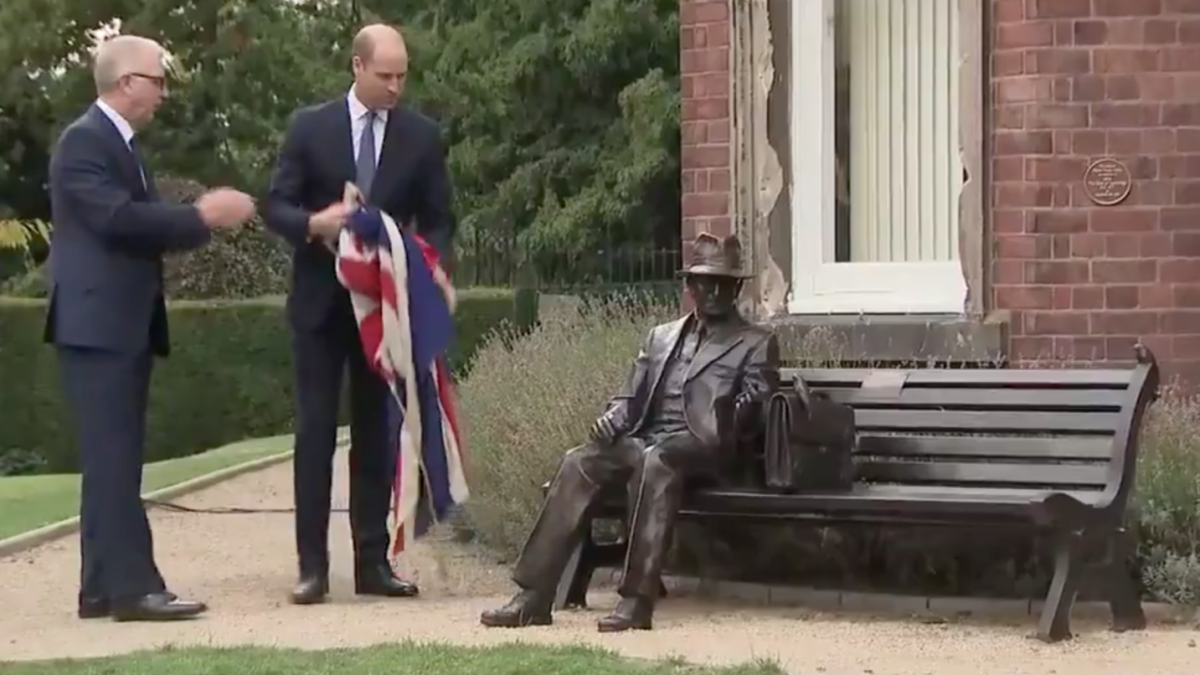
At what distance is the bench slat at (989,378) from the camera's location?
834 cm

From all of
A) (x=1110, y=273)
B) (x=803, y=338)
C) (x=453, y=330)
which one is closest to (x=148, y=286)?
(x=453, y=330)

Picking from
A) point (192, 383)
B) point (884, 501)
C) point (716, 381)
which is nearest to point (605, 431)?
point (716, 381)

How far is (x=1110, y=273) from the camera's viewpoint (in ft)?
33.8

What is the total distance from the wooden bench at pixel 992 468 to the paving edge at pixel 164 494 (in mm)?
3906

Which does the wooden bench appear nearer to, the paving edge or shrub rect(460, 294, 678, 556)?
shrub rect(460, 294, 678, 556)

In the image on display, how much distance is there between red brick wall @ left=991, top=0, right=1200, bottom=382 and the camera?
10.2 meters

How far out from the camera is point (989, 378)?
8.66 m

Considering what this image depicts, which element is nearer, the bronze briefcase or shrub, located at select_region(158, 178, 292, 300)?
the bronze briefcase

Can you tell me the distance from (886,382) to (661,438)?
3.69 ft

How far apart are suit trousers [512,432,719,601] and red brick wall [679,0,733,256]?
303 cm

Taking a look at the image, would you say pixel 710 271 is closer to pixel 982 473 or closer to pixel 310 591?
pixel 982 473

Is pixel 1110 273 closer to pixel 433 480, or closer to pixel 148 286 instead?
pixel 433 480

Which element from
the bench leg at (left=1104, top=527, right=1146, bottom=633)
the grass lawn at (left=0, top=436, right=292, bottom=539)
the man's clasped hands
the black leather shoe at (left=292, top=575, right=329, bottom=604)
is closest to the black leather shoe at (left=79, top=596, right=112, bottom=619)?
the black leather shoe at (left=292, top=575, right=329, bottom=604)

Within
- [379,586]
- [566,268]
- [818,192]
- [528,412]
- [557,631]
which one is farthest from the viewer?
[566,268]
